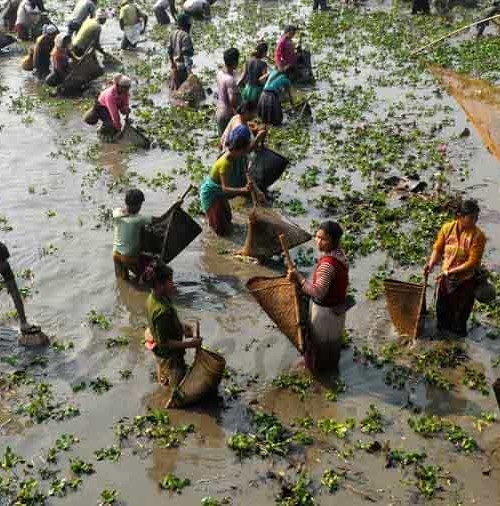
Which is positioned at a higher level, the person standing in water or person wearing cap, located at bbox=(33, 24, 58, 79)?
the person standing in water

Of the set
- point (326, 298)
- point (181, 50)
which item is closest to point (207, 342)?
point (326, 298)

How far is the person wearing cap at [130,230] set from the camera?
8680mm

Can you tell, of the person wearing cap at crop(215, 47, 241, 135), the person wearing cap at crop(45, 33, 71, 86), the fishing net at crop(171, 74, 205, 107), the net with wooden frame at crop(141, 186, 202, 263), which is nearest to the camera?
the net with wooden frame at crop(141, 186, 202, 263)

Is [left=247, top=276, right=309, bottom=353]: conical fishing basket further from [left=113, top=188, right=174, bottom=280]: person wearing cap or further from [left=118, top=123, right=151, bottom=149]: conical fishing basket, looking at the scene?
[left=118, top=123, right=151, bottom=149]: conical fishing basket

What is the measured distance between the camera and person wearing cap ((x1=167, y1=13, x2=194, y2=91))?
1572 centimetres

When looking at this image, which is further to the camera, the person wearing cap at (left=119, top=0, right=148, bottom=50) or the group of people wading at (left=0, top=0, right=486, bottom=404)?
the person wearing cap at (left=119, top=0, right=148, bottom=50)

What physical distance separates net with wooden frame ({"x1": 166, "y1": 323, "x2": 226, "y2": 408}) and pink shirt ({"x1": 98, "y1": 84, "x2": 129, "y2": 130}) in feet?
24.6

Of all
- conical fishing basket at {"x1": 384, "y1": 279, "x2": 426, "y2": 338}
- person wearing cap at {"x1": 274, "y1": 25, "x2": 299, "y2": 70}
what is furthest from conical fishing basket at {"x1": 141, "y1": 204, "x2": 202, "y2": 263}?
→ person wearing cap at {"x1": 274, "y1": 25, "x2": 299, "y2": 70}

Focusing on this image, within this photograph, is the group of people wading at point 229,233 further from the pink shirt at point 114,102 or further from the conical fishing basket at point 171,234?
the conical fishing basket at point 171,234

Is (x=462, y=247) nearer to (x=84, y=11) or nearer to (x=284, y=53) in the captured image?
(x=284, y=53)

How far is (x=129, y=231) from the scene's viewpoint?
871 cm

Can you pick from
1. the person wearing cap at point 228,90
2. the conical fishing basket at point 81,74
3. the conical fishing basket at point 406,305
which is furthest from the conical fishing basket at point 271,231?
the conical fishing basket at point 81,74

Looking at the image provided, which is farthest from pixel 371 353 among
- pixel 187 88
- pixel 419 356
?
pixel 187 88

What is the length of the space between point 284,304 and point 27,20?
55.2 feet
